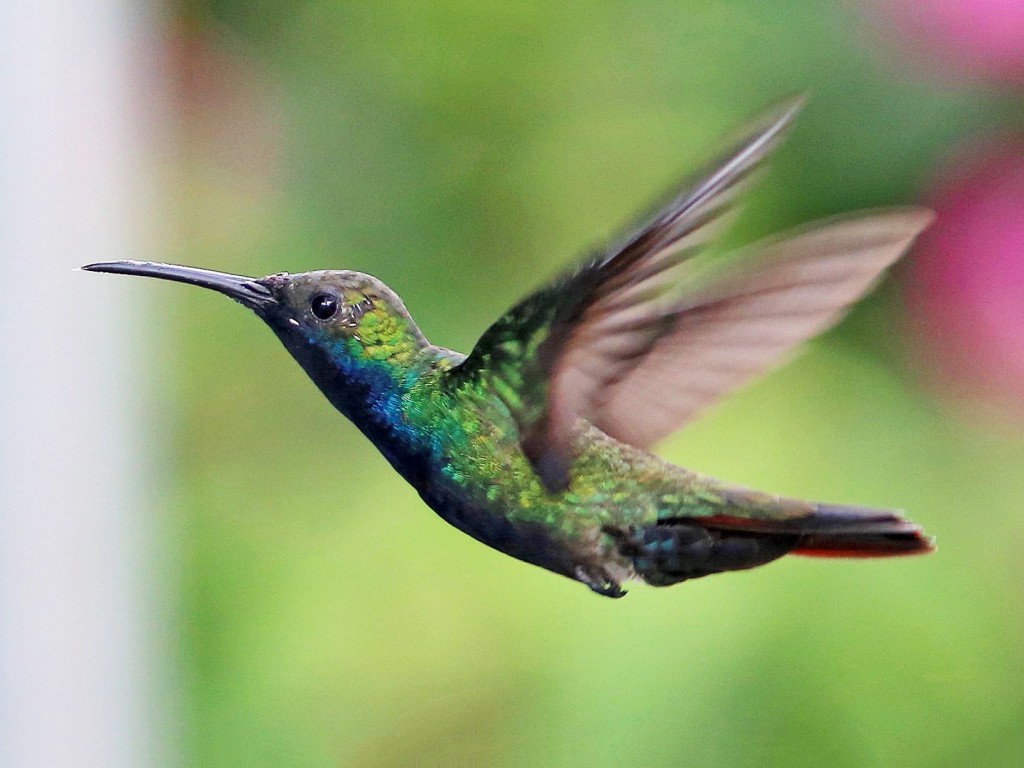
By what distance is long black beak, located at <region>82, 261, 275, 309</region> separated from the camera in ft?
0.63

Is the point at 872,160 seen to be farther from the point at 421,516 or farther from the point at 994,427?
the point at 421,516

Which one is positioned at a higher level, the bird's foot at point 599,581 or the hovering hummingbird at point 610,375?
the hovering hummingbird at point 610,375

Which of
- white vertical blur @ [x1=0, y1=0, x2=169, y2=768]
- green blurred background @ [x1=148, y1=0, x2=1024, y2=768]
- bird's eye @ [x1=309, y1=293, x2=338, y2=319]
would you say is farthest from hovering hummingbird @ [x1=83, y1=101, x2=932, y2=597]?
white vertical blur @ [x1=0, y1=0, x2=169, y2=768]

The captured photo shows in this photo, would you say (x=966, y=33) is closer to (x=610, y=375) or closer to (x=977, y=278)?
(x=977, y=278)

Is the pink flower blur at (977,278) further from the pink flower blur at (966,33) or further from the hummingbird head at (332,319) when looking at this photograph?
the hummingbird head at (332,319)

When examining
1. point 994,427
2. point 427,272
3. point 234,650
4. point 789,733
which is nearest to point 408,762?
point 234,650

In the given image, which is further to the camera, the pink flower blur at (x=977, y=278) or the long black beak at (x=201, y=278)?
the pink flower blur at (x=977, y=278)

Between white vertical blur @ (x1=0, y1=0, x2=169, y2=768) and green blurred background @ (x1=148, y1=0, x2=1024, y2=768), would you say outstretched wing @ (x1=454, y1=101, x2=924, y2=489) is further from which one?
white vertical blur @ (x1=0, y1=0, x2=169, y2=768)

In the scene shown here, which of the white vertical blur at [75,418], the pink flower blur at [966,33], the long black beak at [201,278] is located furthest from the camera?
the white vertical blur at [75,418]

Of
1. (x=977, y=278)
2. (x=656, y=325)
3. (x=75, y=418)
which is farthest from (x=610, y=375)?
(x=75, y=418)

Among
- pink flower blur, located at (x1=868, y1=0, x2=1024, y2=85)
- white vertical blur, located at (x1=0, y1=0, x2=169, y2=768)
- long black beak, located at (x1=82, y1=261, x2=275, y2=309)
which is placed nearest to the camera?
long black beak, located at (x1=82, y1=261, x2=275, y2=309)

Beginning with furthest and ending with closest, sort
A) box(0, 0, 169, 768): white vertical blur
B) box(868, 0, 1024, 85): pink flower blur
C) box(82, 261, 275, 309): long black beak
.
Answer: box(0, 0, 169, 768): white vertical blur
box(868, 0, 1024, 85): pink flower blur
box(82, 261, 275, 309): long black beak

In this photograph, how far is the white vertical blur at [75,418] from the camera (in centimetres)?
100

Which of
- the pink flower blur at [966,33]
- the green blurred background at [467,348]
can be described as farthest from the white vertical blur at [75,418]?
the pink flower blur at [966,33]
